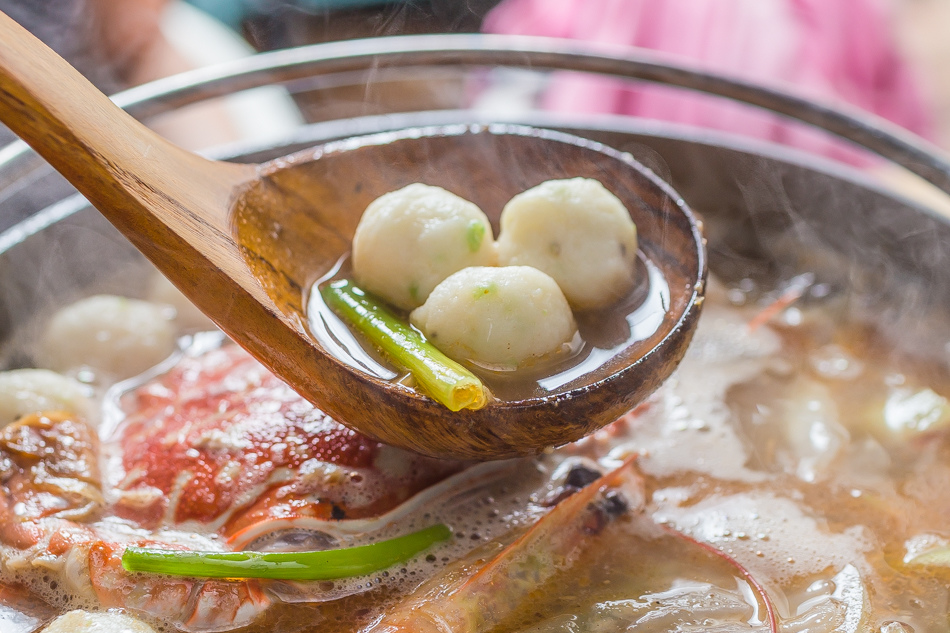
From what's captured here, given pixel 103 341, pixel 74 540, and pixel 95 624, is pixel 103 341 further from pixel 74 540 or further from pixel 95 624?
pixel 95 624

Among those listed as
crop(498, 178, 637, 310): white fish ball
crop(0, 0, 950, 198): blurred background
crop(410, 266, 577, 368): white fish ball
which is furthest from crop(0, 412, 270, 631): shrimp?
crop(0, 0, 950, 198): blurred background

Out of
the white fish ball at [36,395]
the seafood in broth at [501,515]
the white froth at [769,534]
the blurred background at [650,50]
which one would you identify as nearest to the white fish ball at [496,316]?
the seafood in broth at [501,515]

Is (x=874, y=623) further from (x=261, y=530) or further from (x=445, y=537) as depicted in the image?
(x=261, y=530)

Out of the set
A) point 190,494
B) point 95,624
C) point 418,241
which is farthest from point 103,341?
point 418,241

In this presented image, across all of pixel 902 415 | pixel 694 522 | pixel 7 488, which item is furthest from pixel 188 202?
pixel 902 415

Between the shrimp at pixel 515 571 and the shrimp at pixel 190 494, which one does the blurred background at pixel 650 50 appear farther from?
the shrimp at pixel 515 571
